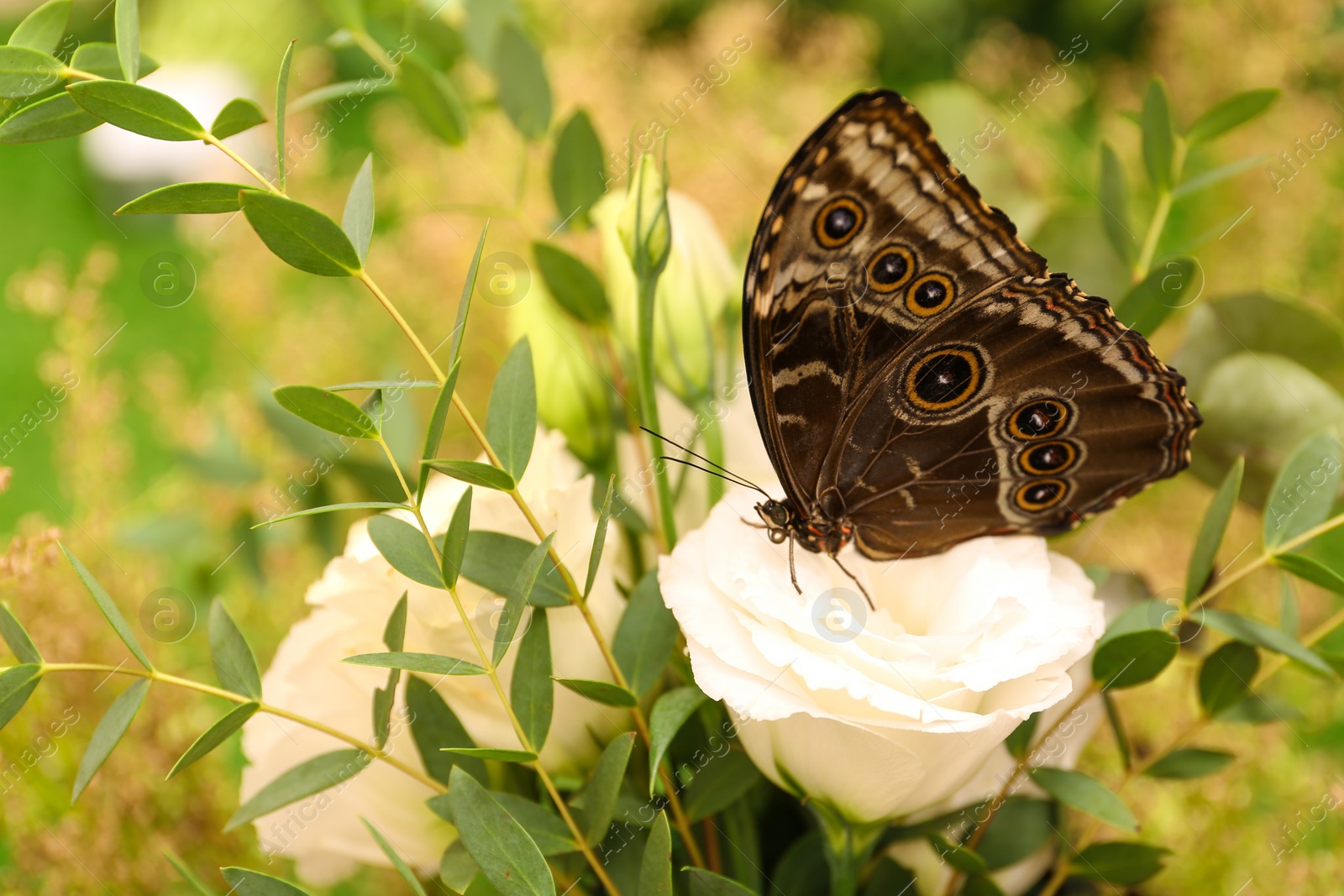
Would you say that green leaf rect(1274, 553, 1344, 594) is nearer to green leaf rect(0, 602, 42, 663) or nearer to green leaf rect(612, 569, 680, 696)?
green leaf rect(612, 569, 680, 696)

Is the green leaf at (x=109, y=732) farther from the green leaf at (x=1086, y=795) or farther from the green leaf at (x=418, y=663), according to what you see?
the green leaf at (x=1086, y=795)

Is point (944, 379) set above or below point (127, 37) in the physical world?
below

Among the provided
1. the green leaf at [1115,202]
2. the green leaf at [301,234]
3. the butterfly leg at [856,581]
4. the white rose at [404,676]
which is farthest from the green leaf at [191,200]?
the green leaf at [1115,202]

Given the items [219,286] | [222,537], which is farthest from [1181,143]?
[219,286]

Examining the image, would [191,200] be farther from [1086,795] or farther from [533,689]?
[1086,795]

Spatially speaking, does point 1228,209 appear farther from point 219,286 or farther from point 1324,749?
point 219,286

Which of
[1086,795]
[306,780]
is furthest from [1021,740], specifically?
[306,780]
